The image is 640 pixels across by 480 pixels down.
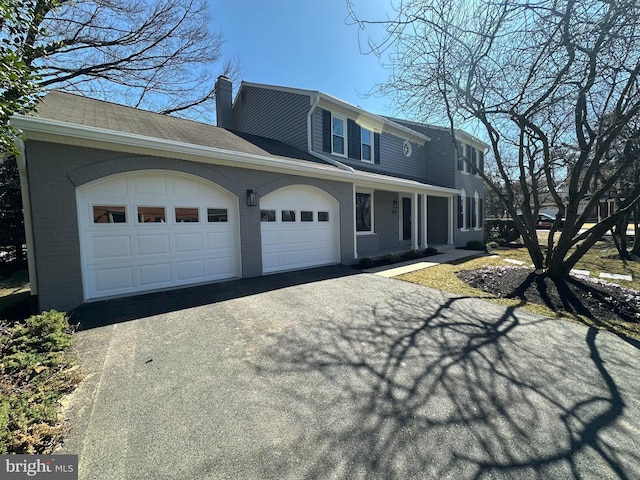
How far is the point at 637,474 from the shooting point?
6.32ft

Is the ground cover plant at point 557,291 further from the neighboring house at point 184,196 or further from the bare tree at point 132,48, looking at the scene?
the bare tree at point 132,48

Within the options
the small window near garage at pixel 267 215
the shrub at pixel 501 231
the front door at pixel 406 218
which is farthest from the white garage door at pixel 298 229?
the shrub at pixel 501 231

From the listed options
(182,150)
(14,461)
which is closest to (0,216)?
(182,150)

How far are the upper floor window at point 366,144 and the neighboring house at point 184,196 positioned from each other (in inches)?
2.9

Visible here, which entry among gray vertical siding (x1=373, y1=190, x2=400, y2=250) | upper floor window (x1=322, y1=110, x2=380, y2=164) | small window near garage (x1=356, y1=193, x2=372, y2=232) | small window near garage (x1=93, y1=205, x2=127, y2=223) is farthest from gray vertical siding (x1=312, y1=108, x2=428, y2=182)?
small window near garage (x1=93, y1=205, x2=127, y2=223)

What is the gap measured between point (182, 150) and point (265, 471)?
239 inches

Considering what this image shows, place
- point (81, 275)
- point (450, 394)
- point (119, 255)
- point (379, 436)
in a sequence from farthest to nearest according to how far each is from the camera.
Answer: point (119, 255) < point (81, 275) < point (450, 394) < point (379, 436)

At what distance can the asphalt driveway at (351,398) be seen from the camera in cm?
203

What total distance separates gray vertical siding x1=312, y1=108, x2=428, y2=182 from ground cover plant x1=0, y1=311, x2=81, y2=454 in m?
9.28

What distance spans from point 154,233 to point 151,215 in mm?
392

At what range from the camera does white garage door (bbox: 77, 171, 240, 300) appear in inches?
219

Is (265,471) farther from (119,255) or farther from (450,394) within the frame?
(119,255)

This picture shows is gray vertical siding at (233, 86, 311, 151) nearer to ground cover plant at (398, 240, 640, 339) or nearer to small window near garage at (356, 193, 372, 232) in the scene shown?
small window near garage at (356, 193, 372, 232)

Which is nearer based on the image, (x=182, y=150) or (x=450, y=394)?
(x=450, y=394)
